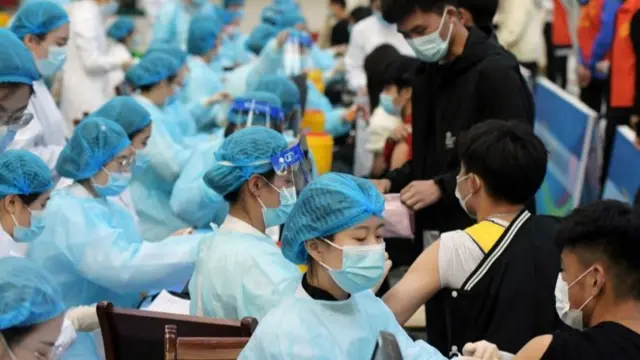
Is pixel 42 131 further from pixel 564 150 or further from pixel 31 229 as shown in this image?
pixel 564 150

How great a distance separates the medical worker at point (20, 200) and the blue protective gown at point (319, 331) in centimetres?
122

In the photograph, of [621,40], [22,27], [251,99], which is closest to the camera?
[251,99]

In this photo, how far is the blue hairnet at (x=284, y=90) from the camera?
15.0 feet

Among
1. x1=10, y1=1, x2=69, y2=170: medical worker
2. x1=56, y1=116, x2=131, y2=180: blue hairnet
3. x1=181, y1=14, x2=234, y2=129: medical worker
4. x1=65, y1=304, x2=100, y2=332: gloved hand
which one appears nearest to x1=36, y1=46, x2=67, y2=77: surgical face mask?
x1=10, y1=1, x2=69, y2=170: medical worker

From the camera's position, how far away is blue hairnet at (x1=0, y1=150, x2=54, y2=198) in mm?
2875

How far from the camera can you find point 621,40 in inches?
227

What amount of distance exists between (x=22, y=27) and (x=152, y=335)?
8.30 feet

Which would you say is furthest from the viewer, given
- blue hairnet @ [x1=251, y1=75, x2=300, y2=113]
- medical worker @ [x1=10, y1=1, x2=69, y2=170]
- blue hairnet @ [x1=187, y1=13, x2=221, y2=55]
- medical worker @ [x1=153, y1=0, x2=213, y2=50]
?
medical worker @ [x1=153, y1=0, x2=213, y2=50]

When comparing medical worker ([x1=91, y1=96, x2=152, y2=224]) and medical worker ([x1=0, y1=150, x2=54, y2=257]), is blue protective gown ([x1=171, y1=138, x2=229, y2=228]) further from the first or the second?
medical worker ([x1=0, y1=150, x2=54, y2=257])

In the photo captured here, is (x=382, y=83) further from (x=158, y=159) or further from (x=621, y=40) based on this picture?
(x=621, y=40)

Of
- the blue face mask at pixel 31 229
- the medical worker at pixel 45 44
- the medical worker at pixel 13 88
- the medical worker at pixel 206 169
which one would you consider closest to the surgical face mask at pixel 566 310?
the blue face mask at pixel 31 229

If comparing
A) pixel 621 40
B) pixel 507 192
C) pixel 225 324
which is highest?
pixel 507 192

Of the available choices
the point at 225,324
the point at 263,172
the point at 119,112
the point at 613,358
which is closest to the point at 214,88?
the point at 119,112

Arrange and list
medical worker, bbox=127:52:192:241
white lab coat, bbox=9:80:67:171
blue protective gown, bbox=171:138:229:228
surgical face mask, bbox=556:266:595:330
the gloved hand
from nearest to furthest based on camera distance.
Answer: surgical face mask, bbox=556:266:595:330 < the gloved hand < blue protective gown, bbox=171:138:229:228 < white lab coat, bbox=9:80:67:171 < medical worker, bbox=127:52:192:241
